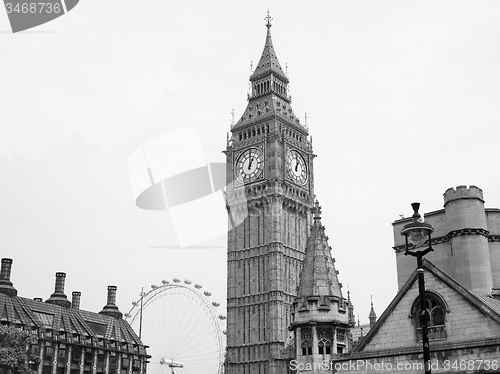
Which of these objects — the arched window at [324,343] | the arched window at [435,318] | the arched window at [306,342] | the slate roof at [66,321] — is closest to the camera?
the arched window at [435,318]

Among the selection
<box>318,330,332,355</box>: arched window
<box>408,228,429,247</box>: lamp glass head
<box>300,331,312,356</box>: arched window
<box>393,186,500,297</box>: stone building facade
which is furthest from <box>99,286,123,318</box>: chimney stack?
<box>408,228,429,247</box>: lamp glass head

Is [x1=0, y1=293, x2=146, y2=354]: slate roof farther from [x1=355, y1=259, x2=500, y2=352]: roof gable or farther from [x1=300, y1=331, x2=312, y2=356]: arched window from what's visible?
[x1=355, y1=259, x2=500, y2=352]: roof gable

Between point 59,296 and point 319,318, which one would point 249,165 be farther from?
point 319,318

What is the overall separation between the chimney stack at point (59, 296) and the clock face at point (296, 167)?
4284 cm

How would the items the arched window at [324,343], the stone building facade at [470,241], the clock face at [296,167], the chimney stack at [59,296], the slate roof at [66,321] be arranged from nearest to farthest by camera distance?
the arched window at [324,343] → the stone building facade at [470,241] → the slate roof at [66,321] → the chimney stack at [59,296] → the clock face at [296,167]

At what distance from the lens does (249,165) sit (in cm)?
11200

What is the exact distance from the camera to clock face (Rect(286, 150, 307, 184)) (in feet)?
366

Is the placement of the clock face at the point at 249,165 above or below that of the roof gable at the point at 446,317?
above

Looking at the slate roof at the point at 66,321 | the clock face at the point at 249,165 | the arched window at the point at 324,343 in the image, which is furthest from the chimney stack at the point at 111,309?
the arched window at the point at 324,343

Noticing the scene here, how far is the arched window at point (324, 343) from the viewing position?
3134 cm

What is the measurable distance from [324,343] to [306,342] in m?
0.88

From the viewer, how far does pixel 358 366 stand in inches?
1179

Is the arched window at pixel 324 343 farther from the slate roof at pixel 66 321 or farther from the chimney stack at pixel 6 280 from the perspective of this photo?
the chimney stack at pixel 6 280

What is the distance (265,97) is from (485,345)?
95.0 m
